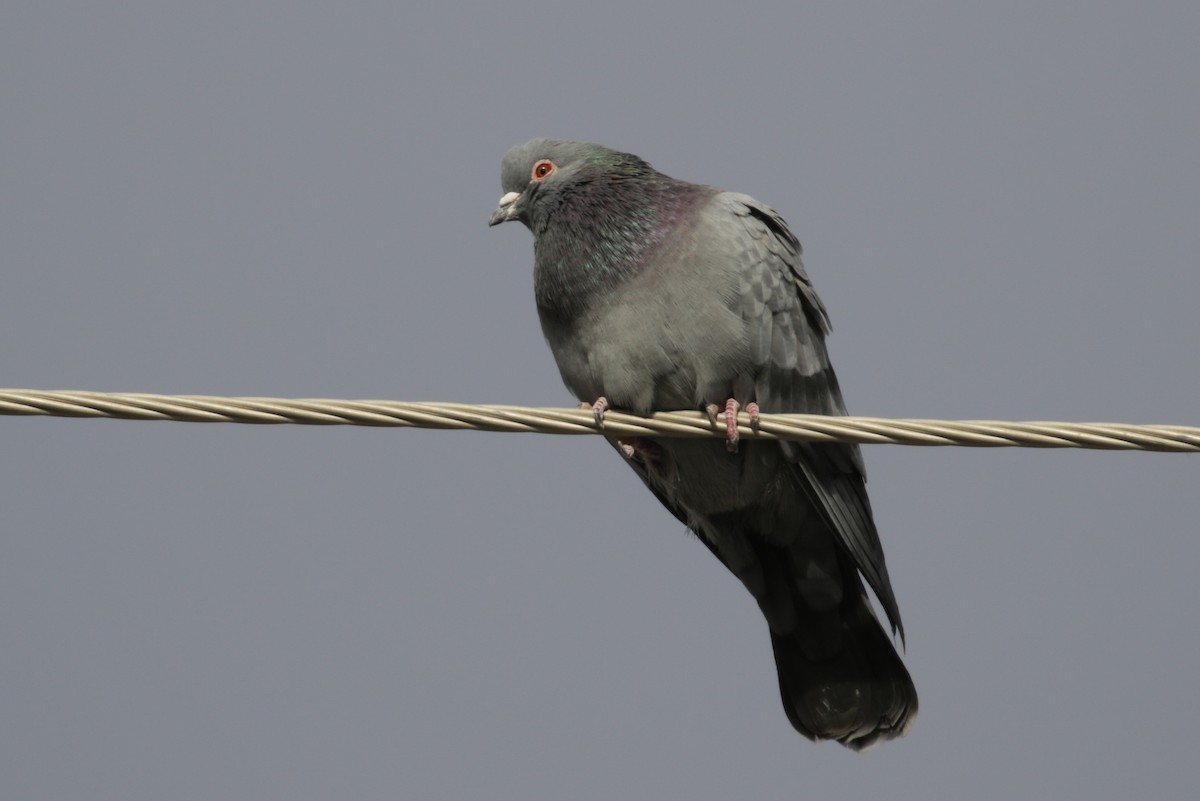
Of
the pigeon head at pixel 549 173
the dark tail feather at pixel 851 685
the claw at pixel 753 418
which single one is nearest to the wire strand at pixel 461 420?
the claw at pixel 753 418

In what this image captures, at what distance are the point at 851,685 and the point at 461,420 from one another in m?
3.46

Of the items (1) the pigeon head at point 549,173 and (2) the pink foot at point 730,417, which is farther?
(1) the pigeon head at point 549,173

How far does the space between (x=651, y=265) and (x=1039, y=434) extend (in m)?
2.24

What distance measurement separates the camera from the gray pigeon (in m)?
6.57

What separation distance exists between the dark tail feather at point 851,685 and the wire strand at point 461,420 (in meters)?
2.77

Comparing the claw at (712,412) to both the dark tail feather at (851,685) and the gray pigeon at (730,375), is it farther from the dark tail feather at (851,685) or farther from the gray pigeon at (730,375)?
the dark tail feather at (851,685)

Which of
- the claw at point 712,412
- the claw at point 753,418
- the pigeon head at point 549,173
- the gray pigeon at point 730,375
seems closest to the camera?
the claw at point 753,418

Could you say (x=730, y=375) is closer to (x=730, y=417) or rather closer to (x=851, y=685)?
(x=730, y=417)

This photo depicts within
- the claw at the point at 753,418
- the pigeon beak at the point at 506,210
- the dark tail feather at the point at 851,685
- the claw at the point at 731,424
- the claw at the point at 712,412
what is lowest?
the dark tail feather at the point at 851,685

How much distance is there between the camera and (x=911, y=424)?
491 cm

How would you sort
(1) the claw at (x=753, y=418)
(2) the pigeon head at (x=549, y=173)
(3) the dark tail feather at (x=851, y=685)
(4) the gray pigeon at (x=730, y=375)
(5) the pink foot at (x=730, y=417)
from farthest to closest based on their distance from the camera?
(3) the dark tail feather at (x=851, y=685) < (2) the pigeon head at (x=549, y=173) < (4) the gray pigeon at (x=730, y=375) < (5) the pink foot at (x=730, y=417) < (1) the claw at (x=753, y=418)

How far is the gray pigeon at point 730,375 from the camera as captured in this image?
6566mm

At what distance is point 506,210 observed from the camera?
755cm

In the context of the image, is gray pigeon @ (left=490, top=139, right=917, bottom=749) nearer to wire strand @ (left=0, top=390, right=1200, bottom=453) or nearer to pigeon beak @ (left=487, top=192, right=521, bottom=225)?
pigeon beak @ (left=487, top=192, right=521, bottom=225)
